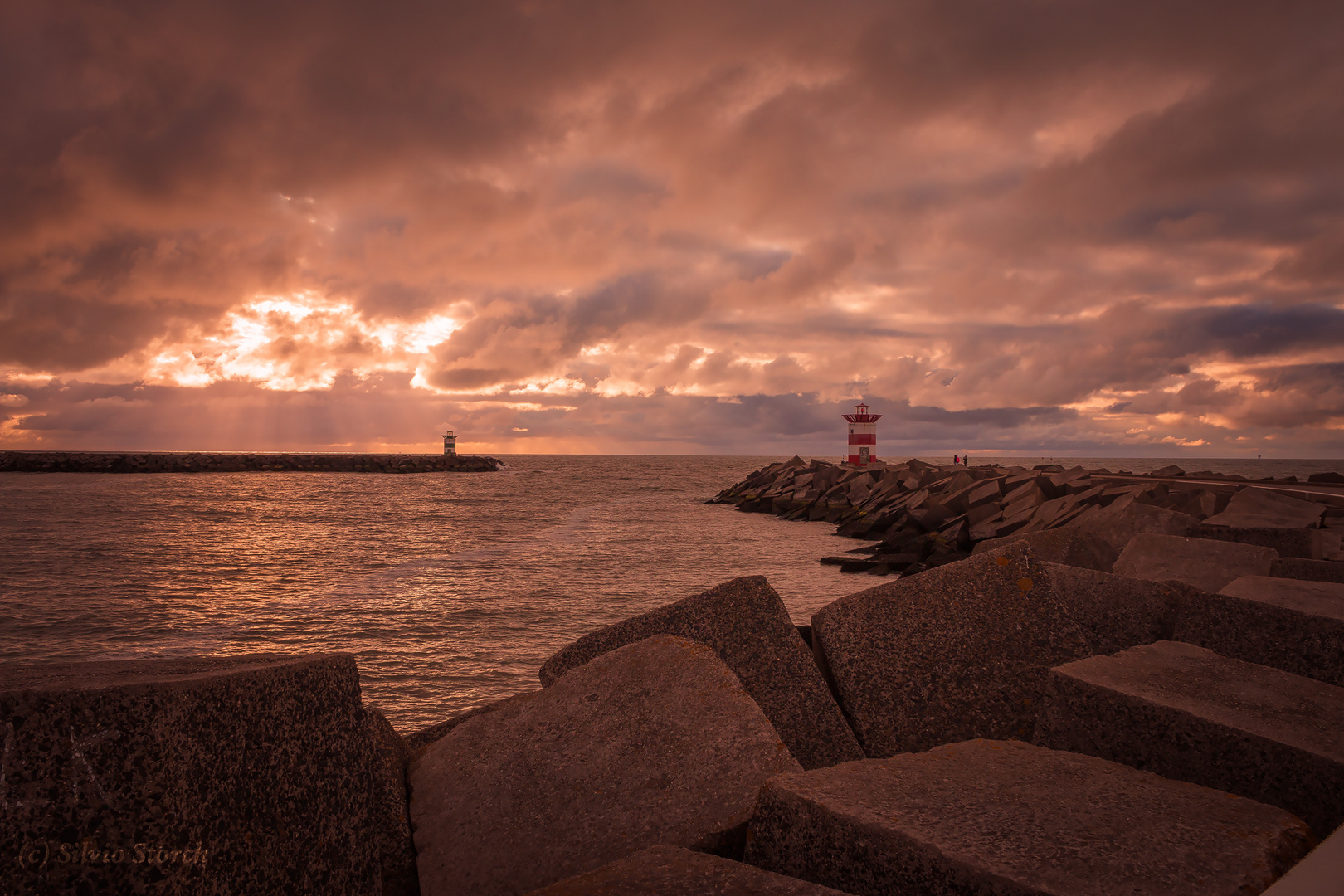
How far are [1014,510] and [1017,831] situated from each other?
47.7 feet

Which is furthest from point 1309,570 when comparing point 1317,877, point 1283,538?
point 1317,877

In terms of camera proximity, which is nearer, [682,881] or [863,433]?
[682,881]

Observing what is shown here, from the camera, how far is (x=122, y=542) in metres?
17.8

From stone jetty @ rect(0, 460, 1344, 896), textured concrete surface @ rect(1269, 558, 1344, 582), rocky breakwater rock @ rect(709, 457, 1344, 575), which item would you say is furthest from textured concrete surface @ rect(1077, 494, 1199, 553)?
stone jetty @ rect(0, 460, 1344, 896)

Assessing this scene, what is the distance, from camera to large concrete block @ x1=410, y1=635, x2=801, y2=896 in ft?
7.56

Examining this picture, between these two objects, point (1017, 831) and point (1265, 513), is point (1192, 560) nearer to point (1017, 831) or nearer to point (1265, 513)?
point (1265, 513)

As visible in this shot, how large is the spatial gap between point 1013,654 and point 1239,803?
1.29 meters

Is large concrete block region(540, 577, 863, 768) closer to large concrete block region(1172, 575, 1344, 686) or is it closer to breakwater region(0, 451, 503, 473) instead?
large concrete block region(1172, 575, 1344, 686)

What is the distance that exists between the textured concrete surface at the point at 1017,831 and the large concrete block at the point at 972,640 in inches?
34.4

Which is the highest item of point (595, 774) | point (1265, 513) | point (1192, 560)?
point (1265, 513)

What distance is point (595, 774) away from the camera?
256cm

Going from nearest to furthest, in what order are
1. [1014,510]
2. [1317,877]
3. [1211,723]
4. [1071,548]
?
[1317,877] < [1211,723] < [1071,548] < [1014,510]

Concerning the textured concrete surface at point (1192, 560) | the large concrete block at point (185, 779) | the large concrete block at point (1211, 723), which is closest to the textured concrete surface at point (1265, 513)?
the textured concrete surface at point (1192, 560)

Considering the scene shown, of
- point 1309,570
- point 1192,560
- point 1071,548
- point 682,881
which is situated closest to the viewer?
point 682,881
